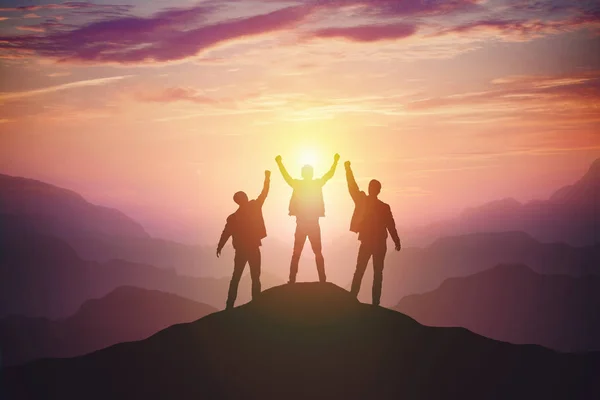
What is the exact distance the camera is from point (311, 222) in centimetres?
2316

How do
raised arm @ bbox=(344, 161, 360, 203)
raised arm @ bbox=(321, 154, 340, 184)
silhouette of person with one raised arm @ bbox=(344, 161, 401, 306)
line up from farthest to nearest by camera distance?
raised arm @ bbox=(321, 154, 340, 184)
raised arm @ bbox=(344, 161, 360, 203)
silhouette of person with one raised arm @ bbox=(344, 161, 401, 306)

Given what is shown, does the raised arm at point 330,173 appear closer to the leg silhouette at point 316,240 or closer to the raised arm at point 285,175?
the raised arm at point 285,175

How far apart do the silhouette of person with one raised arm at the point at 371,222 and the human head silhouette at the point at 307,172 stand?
3.73 feet

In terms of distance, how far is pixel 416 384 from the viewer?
69.6 feet

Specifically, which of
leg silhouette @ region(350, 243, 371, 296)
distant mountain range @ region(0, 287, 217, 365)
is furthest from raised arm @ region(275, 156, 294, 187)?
distant mountain range @ region(0, 287, 217, 365)

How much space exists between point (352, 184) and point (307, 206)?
165 cm

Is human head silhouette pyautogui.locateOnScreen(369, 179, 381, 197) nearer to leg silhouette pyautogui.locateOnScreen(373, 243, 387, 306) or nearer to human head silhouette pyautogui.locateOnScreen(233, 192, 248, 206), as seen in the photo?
leg silhouette pyautogui.locateOnScreen(373, 243, 387, 306)

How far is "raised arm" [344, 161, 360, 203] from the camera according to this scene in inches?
917

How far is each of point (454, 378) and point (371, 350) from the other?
268 centimetres

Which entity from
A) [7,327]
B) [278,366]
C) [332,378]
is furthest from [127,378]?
[7,327]

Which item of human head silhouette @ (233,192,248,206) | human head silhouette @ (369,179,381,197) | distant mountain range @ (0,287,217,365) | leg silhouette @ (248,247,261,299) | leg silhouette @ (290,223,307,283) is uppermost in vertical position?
human head silhouette @ (369,179,381,197)

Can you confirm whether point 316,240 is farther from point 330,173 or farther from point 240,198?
point 240,198

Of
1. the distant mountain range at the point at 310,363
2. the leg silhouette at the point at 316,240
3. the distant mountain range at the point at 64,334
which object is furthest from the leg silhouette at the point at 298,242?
the distant mountain range at the point at 64,334

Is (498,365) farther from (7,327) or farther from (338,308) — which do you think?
(7,327)
